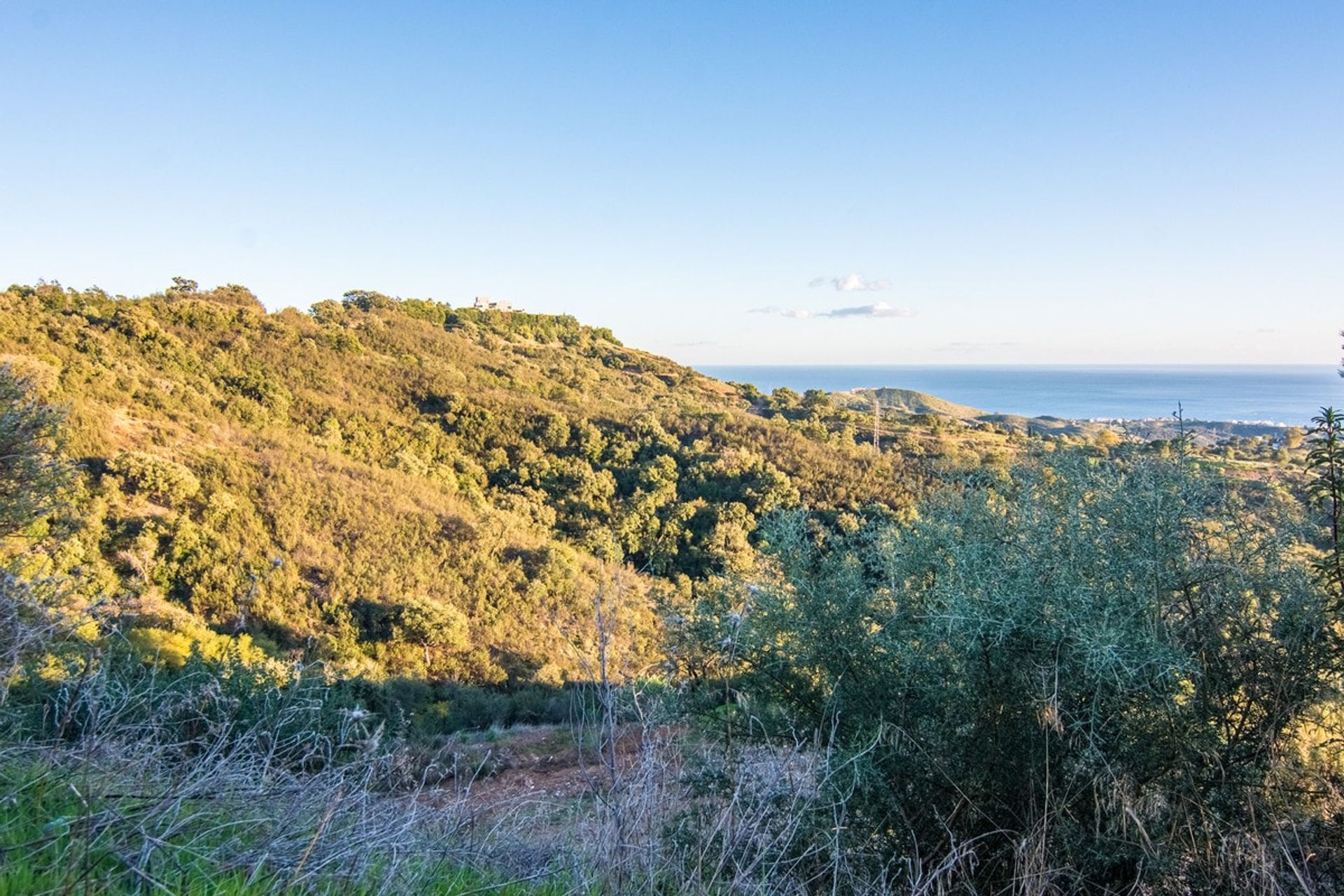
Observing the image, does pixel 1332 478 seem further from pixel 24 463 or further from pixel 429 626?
pixel 429 626

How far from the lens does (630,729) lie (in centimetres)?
883

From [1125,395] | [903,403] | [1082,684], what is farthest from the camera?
[1125,395]

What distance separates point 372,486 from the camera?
16.7 m

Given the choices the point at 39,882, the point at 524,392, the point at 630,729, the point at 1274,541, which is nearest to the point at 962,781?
the point at 1274,541

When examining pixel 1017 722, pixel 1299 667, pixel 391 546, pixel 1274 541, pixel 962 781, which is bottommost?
pixel 391 546

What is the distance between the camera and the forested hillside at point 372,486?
1211 cm

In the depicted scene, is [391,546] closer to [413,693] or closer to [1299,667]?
[413,693]

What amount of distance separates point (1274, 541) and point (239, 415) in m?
21.9

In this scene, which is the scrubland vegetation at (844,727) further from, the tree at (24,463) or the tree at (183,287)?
the tree at (183,287)

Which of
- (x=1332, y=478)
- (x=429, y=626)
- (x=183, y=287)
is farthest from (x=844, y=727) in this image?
(x=183, y=287)

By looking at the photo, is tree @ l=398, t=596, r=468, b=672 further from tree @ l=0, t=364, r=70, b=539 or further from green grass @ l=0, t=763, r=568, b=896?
green grass @ l=0, t=763, r=568, b=896

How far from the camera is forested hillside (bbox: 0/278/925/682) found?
12109 millimetres

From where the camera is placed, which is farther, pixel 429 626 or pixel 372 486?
pixel 372 486

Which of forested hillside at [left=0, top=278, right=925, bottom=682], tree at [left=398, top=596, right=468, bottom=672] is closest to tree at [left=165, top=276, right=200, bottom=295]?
forested hillside at [left=0, top=278, right=925, bottom=682]
